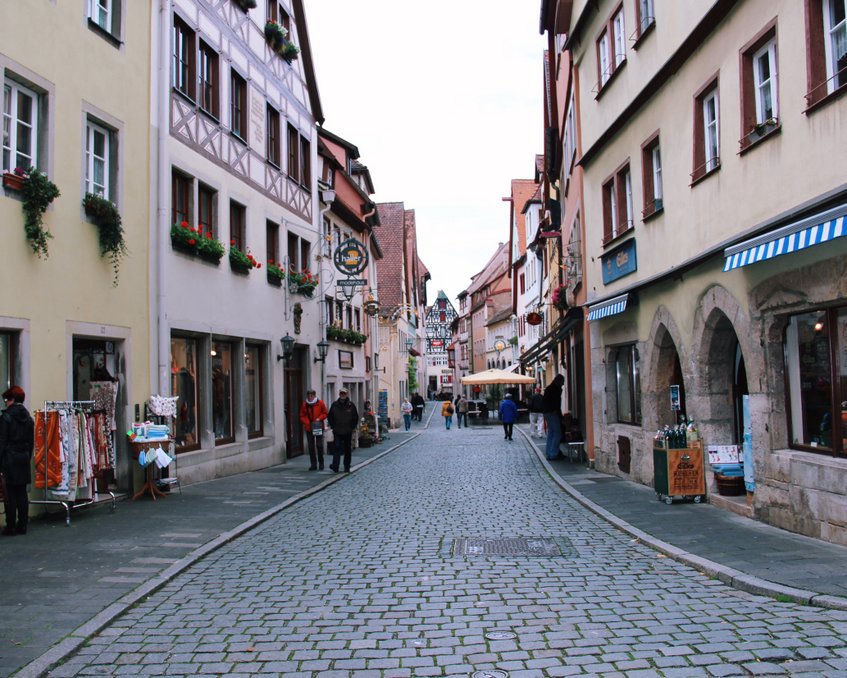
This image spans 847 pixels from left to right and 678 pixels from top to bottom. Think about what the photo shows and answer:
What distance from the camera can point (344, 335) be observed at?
93.1 ft

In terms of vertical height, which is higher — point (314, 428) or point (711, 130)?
point (711, 130)

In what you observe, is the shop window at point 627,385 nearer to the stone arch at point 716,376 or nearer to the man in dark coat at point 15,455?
the stone arch at point 716,376

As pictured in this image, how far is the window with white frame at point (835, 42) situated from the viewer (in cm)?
766

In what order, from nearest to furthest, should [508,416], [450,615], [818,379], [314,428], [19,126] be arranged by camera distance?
[450,615]
[818,379]
[19,126]
[314,428]
[508,416]

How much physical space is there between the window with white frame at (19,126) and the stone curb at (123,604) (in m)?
5.27

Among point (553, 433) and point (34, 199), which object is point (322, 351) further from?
point (34, 199)

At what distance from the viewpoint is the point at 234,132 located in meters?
18.1

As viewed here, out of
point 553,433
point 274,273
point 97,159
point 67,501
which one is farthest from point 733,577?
point 274,273

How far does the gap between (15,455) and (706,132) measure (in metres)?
9.42

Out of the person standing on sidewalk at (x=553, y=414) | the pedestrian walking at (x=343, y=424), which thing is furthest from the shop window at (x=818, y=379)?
the person standing on sidewalk at (x=553, y=414)

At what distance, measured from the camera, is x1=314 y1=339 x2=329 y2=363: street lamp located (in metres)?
24.1

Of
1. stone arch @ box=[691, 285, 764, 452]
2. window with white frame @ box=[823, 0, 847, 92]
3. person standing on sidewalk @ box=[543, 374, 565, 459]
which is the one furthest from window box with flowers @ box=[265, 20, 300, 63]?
window with white frame @ box=[823, 0, 847, 92]

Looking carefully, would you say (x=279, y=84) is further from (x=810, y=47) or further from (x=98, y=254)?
(x=810, y=47)

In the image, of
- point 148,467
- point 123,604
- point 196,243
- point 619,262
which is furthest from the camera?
point 619,262
